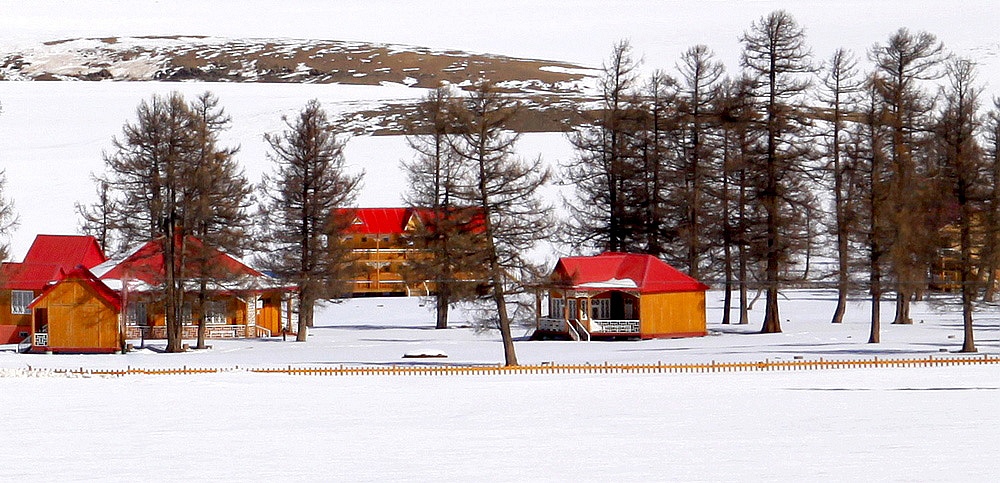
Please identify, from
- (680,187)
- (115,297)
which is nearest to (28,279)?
(115,297)

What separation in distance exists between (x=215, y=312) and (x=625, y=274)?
16260 mm

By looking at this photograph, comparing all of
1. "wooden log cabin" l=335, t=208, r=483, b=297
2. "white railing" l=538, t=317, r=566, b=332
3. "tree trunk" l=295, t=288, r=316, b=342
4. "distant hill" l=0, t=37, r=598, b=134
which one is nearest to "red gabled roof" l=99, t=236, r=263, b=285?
"tree trunk" l=295, t=288, r=316, b=342

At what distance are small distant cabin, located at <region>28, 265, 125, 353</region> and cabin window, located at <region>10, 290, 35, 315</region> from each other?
439cm

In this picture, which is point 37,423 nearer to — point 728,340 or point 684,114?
point 728,340

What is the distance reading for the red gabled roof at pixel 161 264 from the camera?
4781cm

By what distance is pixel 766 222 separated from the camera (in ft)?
167

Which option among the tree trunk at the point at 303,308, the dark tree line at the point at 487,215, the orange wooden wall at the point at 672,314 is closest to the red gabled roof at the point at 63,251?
the tree trunk at the point at 303,308

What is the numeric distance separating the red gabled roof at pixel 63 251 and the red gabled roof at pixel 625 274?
66.1 ft

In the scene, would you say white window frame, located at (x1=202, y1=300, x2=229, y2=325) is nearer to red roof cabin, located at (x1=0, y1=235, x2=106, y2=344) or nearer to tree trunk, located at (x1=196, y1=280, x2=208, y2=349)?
tree trunk, located at (x1=196, y1=280, x2=208, y2=349)

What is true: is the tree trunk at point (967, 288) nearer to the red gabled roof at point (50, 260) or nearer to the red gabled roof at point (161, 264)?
the red gabled roof at point (161, 264)

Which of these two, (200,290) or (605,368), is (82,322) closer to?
(200,290)

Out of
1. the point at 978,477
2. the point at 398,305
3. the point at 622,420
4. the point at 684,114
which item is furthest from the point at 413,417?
the point at 398,305

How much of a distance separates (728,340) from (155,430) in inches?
1097

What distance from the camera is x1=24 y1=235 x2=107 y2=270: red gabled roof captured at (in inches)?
2162
